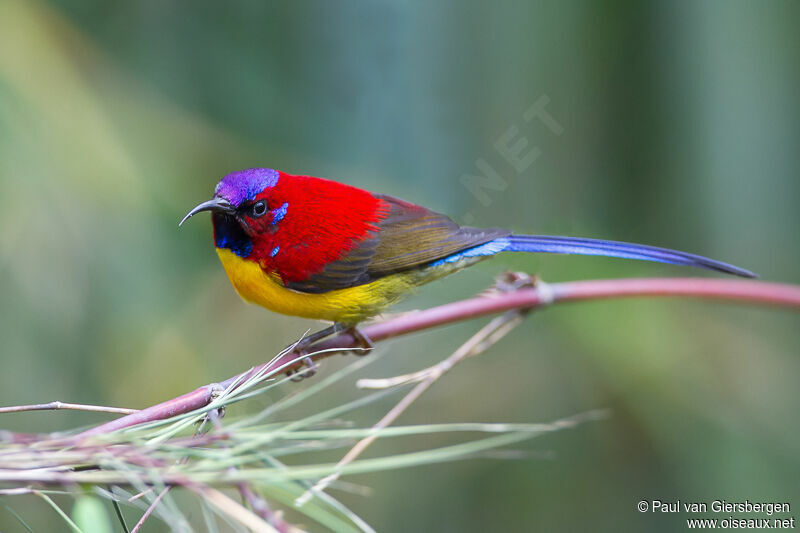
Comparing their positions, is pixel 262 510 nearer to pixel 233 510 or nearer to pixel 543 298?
pixel 233 510

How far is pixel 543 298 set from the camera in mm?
2574

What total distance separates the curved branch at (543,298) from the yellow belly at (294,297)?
174 mm

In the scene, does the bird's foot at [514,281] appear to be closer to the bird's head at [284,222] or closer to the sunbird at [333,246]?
the sunbird at [333,246]

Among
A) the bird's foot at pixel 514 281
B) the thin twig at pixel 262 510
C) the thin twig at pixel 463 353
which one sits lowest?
the thin twig at pixel 262 510

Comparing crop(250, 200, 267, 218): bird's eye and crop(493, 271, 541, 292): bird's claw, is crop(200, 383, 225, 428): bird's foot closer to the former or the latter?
crop(493, 271, 541, 292): bird's claw

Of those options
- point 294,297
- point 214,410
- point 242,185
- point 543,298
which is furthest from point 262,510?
point 242,185

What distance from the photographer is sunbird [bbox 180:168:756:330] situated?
10.0 ft

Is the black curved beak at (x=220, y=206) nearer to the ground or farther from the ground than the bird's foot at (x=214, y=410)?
farther from the ground

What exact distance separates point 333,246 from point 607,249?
113 cm

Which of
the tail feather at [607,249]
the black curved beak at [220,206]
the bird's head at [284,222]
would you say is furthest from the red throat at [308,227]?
the tail feather at [607,249]

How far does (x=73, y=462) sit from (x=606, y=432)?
3266mm

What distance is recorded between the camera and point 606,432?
4055mm

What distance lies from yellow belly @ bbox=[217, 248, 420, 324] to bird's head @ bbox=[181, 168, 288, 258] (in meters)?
0.06

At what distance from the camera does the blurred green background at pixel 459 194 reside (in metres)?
3.48
